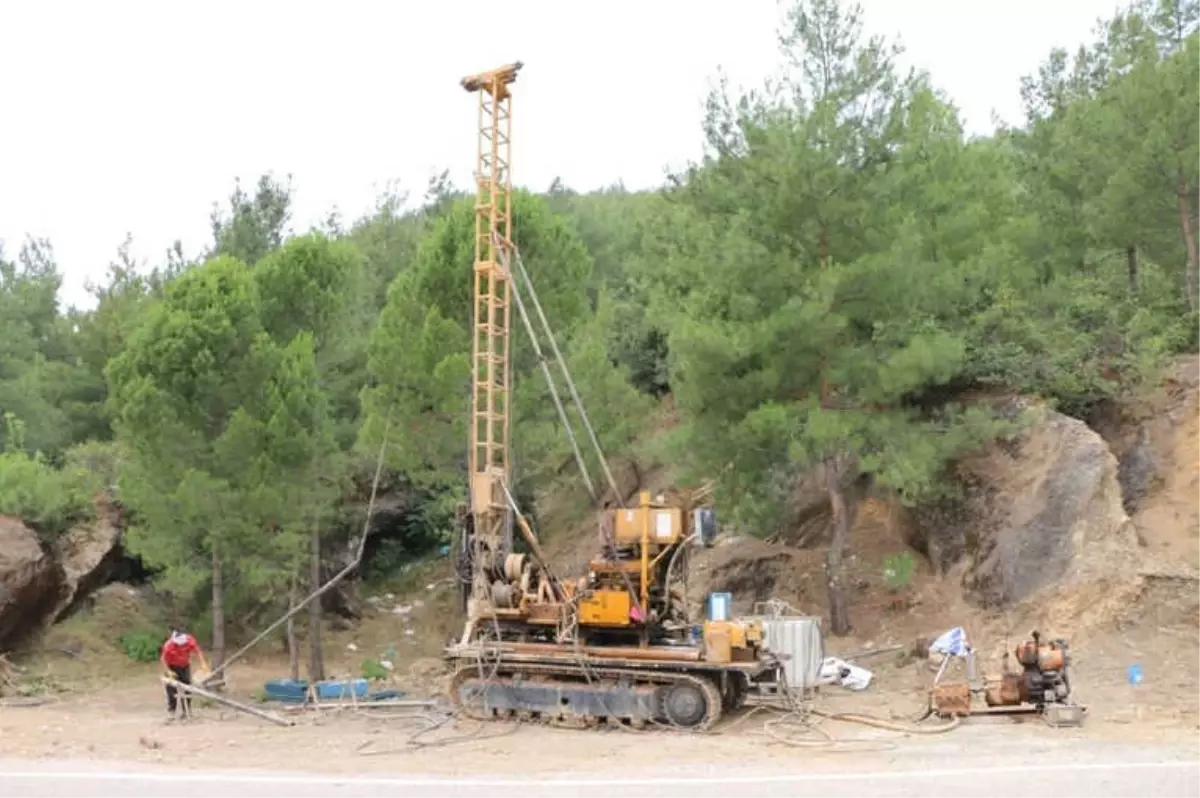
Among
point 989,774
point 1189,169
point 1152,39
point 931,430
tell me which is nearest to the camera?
point 989,774

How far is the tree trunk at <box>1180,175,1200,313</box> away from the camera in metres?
20.9

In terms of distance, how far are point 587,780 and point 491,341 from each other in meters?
9.82

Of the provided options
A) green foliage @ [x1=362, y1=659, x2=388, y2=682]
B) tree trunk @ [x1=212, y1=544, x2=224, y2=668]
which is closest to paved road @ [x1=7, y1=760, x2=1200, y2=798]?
tree trunk @ [x1=212, y1=544, x2=224, y2=668]

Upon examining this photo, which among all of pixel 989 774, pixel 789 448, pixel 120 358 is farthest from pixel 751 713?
pixel 120 358

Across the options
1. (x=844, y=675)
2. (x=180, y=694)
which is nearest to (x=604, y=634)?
(x=844, y=675)

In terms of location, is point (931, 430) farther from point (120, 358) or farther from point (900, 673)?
point (120, 358)

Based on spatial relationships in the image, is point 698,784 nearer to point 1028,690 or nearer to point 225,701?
point 1028,690

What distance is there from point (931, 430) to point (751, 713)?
642 centimetres

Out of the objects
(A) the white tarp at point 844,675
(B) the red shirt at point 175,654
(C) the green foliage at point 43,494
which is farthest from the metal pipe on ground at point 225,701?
(C) the green foliage at point 43,494

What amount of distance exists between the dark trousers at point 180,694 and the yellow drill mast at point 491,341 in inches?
177

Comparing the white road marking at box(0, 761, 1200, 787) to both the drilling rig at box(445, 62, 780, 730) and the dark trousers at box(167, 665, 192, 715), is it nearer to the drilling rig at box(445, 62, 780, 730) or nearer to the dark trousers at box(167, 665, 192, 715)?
the drilling rig at box(445, 62, 780, 730)

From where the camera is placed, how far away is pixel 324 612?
2667 cm

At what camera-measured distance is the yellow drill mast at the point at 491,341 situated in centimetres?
1669

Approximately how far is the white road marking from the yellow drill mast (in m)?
6.27
